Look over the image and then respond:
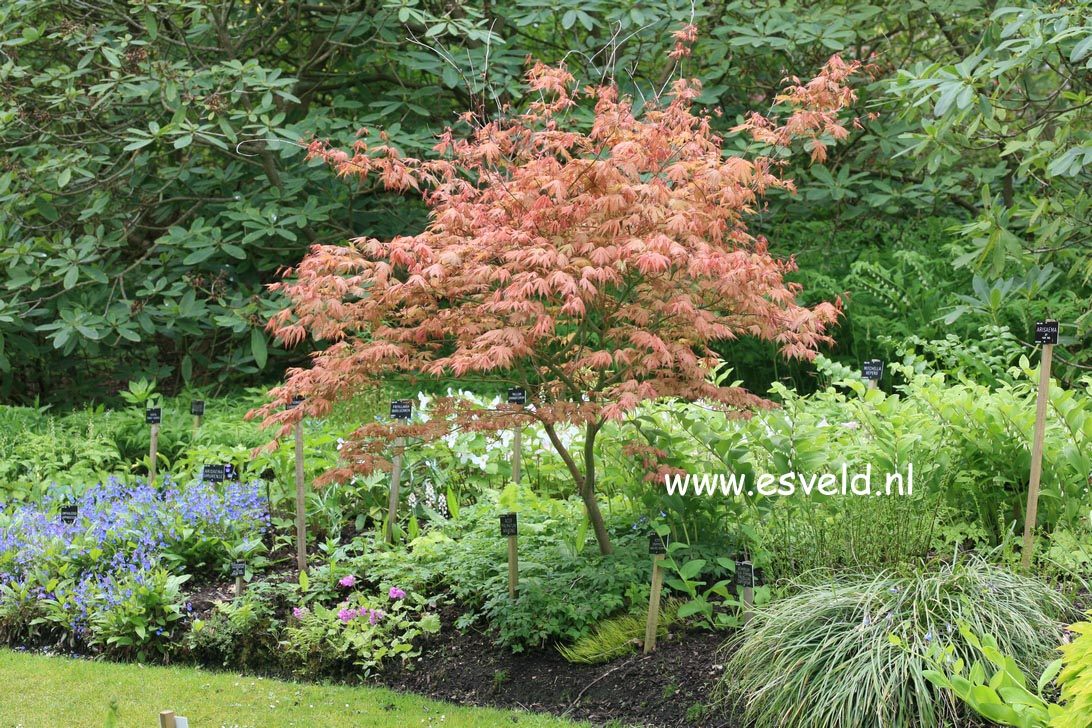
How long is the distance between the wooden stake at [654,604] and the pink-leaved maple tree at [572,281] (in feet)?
2.11

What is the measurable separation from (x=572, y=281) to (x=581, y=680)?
5.63 ft

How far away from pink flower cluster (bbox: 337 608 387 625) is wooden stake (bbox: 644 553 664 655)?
1.22 meters

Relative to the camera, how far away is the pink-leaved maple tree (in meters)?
4.18

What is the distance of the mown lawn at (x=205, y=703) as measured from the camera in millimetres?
4207

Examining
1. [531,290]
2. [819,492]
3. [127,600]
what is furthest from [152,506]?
[819,492]

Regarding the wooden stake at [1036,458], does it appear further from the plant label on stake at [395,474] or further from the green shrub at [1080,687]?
the plant label on stake at [395,474]

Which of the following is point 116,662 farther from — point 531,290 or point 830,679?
point 830,679

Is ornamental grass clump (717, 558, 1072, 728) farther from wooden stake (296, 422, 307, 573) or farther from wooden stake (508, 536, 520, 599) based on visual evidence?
wooden stake (296, 422, 307, 573)

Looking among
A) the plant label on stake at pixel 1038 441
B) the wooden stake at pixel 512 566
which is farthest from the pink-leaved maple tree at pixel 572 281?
the plant label on stake at pixel 1038 441

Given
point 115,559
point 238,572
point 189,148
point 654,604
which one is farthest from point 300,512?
point 189,148

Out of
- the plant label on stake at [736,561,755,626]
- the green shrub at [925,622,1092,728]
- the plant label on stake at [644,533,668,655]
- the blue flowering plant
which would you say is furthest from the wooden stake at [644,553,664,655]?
the blue flowering plant

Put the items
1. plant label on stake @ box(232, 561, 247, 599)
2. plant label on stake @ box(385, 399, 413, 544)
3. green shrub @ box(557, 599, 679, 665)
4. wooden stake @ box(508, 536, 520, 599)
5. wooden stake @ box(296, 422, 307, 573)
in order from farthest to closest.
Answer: plant label on stake @ box(385, 399, 413, 544)
wooden stake @ box(296, 422, 307, 573)
plant label on stake @ box(232, 561, 247, 599)
wooden stake @ box(508, 536, 520, 599)
green shrub @ box(557, 599, 679, 665)

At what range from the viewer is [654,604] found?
14.6ft

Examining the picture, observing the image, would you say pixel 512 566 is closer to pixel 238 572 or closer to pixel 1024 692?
pixel 238 572
